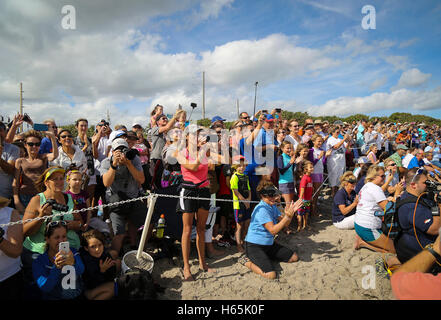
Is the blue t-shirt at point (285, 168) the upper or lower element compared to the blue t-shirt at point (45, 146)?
lower

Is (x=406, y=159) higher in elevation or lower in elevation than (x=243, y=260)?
higher

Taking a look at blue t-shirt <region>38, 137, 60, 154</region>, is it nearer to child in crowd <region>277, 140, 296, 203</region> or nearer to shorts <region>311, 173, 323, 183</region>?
child in crowd <region>277, 140, 296, 203</region>

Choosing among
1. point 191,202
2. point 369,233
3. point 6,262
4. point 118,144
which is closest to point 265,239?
point 191,202

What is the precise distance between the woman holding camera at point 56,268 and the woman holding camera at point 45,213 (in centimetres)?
11

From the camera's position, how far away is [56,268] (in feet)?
7.59

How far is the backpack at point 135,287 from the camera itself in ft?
8.86

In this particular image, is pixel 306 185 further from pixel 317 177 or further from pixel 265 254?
pixel 265 254

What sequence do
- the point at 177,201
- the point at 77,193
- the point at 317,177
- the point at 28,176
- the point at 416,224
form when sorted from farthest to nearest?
the point at 317,177 → the point at 177,201 → the point at 28,176 → the point at 77,193 → the point at 416,224

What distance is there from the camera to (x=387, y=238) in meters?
3.76

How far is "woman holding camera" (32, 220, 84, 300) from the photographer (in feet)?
7.52

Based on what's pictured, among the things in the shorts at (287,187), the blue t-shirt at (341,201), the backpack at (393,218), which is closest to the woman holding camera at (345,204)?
the blue t-shirt at (341,201)

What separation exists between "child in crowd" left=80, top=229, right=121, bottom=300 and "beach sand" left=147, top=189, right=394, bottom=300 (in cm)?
67

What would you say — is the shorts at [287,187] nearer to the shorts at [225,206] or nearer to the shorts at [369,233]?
the shorts at [225,206]

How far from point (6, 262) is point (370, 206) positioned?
4969 millimetres
